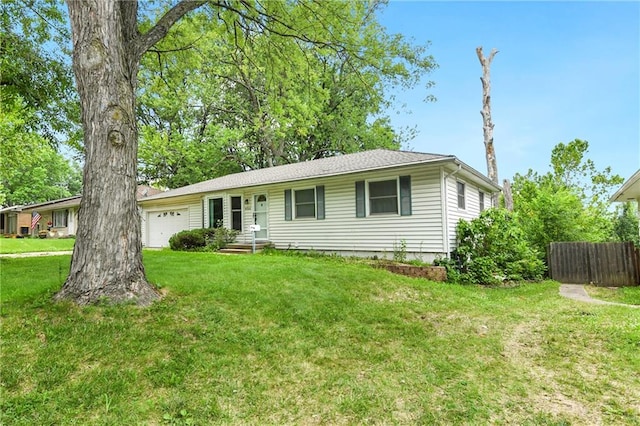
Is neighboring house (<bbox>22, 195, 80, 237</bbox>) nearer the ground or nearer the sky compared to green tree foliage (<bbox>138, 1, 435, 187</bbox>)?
nearer the ground

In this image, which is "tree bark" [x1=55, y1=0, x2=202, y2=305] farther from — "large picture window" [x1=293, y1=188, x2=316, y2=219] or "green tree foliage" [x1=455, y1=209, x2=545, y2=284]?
"green tree foliage" [x1=455, y1=209, x2=545, y2=284]

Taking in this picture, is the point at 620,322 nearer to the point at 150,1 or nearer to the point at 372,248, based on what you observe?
the point at 372,248

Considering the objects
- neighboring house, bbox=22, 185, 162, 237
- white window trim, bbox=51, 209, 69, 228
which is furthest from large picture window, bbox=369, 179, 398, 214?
white window trim, bbox=51, 209, 69, 228

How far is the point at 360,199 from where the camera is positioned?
10.6m

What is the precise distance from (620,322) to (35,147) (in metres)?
23.5

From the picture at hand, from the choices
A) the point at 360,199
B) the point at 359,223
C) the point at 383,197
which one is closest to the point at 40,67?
the point at 360,199

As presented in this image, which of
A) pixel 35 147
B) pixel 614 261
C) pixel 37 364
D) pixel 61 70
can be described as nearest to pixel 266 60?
pixel 61 70

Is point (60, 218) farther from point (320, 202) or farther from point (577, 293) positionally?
point (577, 293)

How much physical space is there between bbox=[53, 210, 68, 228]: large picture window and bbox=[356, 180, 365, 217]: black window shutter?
24.3 m

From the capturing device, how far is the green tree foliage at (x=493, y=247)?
9.29m

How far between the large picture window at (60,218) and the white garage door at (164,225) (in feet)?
37.8

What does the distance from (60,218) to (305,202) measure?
23.3 meters

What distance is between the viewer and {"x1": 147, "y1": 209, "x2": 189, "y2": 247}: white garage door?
1667 centimetres

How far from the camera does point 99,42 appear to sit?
4.24m
